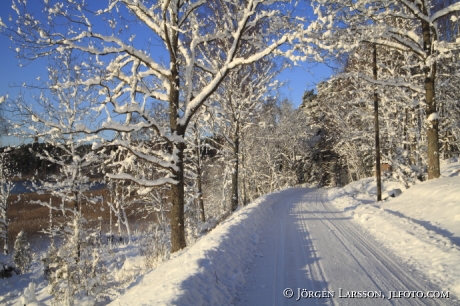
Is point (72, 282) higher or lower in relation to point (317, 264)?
lower

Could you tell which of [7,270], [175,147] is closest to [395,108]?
[175,147]

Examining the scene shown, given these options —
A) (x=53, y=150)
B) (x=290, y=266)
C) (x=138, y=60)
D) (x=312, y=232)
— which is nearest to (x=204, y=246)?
(x=290, y=266)

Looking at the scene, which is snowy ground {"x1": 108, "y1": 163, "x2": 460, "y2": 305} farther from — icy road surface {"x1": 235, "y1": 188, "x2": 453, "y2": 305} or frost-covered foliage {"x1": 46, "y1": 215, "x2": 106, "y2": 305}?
frost-covered foliage {"x1": 46, "y1": 215, "x2": 106, "y2": 305}

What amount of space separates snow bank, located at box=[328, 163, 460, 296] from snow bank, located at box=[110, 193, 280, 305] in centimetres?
326

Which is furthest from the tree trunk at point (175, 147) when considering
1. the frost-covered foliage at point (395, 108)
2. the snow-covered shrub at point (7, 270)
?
the snow-covered shrub at point (7, 270)

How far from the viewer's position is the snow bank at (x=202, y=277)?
335 centimetres

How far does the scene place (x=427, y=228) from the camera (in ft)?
23.7

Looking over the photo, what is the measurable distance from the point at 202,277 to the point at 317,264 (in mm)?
2498

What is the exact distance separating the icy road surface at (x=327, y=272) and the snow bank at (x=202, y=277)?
24cm

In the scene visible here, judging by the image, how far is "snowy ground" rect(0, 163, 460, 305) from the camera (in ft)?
12.5

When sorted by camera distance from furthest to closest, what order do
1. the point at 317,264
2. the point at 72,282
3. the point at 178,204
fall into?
the point at 178,204 < the point at 72,282 < the point at 317,264

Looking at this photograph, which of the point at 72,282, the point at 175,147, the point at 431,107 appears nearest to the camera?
the point at 72,282

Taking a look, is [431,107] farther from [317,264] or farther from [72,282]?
[72,282]

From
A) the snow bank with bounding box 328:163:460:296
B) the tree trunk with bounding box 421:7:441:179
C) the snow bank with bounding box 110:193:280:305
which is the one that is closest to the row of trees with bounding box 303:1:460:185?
the tree trunk with bounding box 421:7:441:179
